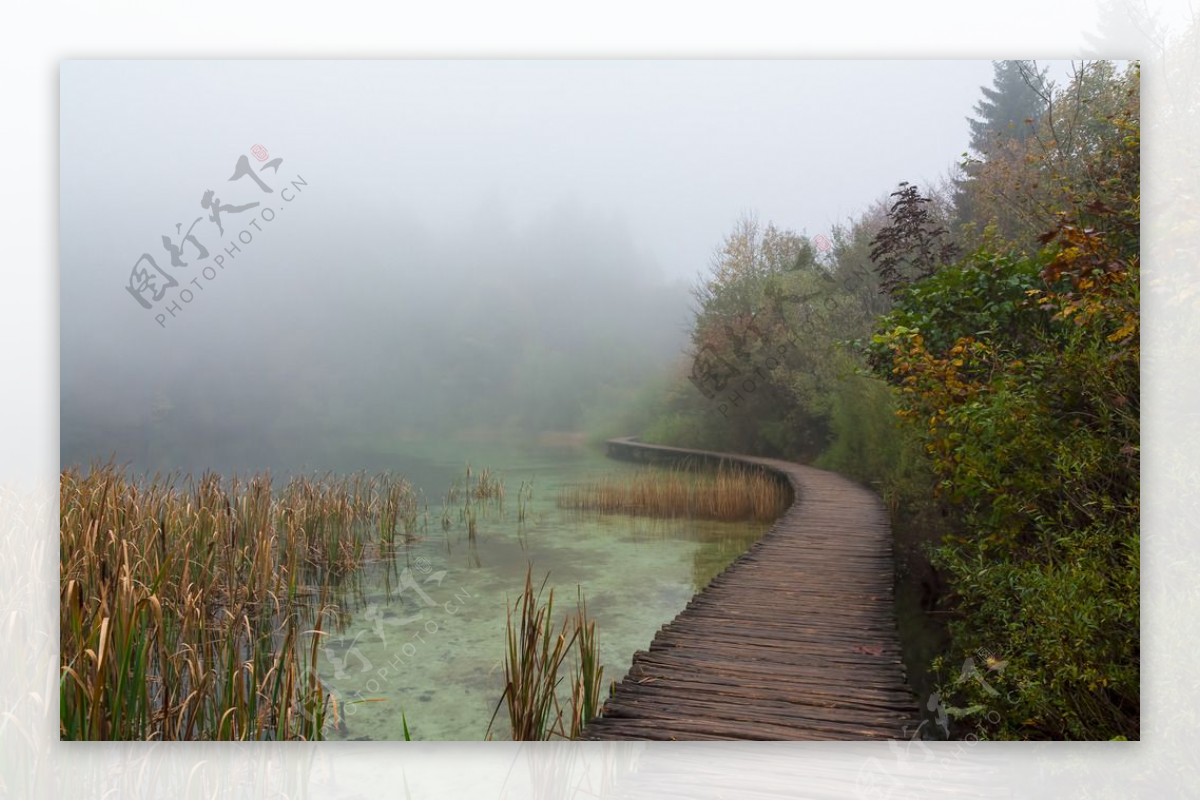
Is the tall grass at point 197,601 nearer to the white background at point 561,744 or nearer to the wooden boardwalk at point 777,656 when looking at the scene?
the white background at point 561,744

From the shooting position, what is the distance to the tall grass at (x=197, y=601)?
2492mm

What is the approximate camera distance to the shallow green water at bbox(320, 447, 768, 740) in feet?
8.96

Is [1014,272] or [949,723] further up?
[1014,272]

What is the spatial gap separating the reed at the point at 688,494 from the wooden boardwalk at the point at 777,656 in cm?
13

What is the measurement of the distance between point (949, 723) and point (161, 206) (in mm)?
3330

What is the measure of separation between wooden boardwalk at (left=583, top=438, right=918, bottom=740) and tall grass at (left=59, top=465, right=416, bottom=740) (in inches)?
42.8

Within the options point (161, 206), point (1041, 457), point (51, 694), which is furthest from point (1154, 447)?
point (51, 694)

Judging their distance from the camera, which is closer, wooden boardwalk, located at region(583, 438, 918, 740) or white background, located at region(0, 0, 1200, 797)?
wooden boardwalk, located at region(583, 438, 918, 740)

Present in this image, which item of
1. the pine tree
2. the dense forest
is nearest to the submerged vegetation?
the dense forest

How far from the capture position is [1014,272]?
3010mm

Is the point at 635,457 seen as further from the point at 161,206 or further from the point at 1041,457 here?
the point at 161,206

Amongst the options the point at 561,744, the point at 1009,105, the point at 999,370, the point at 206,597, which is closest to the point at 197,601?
the point at 206,597

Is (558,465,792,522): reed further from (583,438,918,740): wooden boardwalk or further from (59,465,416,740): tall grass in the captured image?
(59,465,416,740): tall grass

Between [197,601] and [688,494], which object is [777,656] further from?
[197,601]
